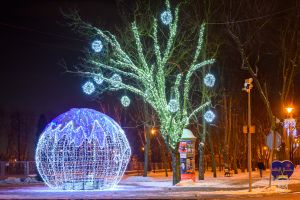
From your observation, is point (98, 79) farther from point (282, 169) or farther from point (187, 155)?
point (282, 169)

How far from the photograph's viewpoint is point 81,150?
2708 cm

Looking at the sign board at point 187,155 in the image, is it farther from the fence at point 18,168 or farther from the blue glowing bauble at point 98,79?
the fence at point 18,168

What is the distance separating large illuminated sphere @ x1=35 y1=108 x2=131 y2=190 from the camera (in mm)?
27078

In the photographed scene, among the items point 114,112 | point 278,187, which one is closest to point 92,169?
point 278,187

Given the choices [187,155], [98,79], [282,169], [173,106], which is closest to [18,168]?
[187,155]

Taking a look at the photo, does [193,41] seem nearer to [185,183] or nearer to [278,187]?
[185,183]

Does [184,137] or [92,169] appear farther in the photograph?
[184,137]

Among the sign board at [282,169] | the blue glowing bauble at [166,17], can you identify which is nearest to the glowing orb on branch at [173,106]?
the blue glowing bauble at [166,17]

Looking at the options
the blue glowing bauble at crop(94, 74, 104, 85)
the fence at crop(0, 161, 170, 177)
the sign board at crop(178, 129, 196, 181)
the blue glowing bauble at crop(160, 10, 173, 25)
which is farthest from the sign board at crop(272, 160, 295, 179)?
the fence at crop(0, 161, 170, 177)

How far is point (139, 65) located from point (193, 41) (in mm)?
5486

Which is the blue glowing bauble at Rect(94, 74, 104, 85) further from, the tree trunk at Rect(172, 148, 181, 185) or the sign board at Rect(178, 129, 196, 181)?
the sign board at Rect(178, 129, 196, 181)

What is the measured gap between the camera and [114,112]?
6994 centimetres

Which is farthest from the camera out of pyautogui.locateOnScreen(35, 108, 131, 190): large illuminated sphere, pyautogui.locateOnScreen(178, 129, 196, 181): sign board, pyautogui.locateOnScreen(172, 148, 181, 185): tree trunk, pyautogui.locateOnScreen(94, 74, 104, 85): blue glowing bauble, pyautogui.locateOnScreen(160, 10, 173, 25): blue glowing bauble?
pyautogui.locateOnScreen(178, 129, 196, 181): sign board

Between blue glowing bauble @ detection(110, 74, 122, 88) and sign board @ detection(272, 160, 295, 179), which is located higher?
blue glowing bauble @ detection(110, 74, 122, 88)
